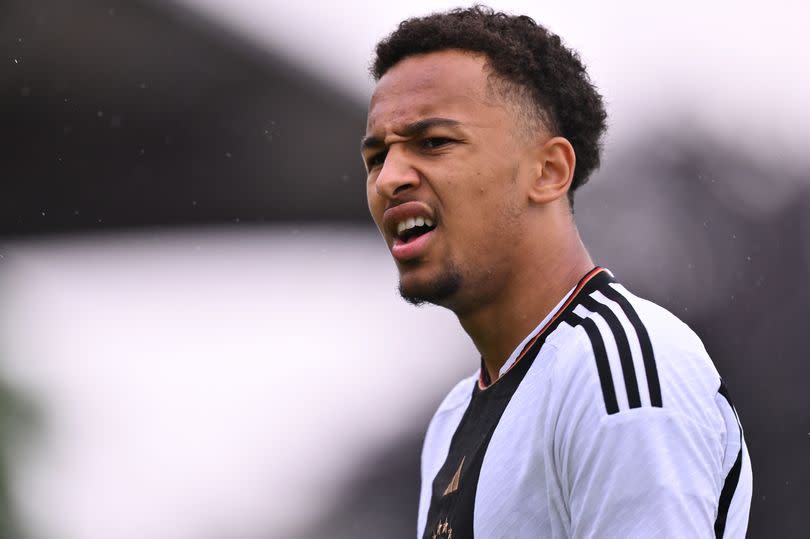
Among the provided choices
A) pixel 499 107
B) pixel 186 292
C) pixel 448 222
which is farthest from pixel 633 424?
pixel 186 292

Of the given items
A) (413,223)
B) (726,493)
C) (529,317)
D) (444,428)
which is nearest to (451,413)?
(444,428)

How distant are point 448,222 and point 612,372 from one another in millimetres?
579

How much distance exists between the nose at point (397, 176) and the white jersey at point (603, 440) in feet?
1.39

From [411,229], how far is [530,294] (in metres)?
0.30

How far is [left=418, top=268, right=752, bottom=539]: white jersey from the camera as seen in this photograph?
1.67 meters

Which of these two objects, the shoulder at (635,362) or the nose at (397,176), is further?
the nose at (397,176)

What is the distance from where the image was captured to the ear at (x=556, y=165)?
2.31m

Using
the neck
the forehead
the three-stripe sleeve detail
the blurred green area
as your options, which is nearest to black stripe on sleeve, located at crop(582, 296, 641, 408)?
the three-stripe sleeve detail

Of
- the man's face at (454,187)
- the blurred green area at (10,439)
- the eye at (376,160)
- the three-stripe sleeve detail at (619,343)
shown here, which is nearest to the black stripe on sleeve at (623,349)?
the three-stripe sleeve detail at (619,343)

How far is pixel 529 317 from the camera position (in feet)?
7.37

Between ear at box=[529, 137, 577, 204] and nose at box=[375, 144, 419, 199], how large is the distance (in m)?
0.28

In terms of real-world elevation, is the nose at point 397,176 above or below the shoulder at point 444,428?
Result: above

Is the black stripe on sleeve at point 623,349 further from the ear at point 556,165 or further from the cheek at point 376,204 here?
the cheek at point 376,204

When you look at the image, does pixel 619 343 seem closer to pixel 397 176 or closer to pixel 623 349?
pixel 623 349
